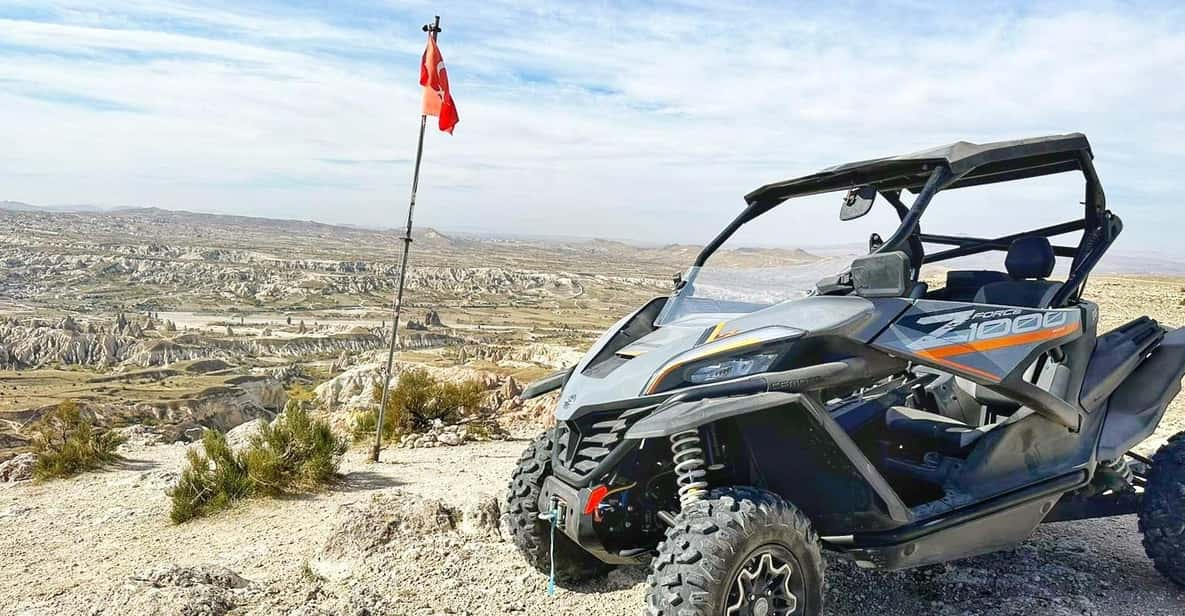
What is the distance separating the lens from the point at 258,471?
311 inches

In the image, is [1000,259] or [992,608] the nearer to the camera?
[992,608]

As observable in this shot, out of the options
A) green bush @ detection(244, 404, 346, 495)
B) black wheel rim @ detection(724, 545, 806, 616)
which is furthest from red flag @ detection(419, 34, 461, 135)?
black wheel rim @ detection(724, 545, 806, 616)

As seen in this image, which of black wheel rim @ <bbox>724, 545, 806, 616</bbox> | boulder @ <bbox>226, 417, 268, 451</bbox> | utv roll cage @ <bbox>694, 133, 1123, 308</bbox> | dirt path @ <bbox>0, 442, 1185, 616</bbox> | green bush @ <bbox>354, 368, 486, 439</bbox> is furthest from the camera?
boulder @ <bbox>226, 417, 268, 451</bbox>

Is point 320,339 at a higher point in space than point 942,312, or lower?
lower

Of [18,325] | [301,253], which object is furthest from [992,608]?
[301,253]

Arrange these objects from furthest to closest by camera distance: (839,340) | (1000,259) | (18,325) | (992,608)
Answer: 1. (18,325)
2. (1000,259)
3. (992,608)
4. (839,340)

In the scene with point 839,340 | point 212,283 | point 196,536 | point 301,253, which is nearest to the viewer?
point 839,340

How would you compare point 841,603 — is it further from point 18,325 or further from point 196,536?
point 18,325

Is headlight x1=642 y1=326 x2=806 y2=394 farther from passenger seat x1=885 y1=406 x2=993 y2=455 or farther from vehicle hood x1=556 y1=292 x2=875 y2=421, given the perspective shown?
passenger seat x1=885 y1=406 x2=993 y2=455

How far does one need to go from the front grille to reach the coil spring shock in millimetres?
222

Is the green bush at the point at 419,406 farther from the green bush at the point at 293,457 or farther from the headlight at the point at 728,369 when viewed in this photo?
the headlight at the point at 728,369

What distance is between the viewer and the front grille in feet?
12.2

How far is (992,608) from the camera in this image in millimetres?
4301

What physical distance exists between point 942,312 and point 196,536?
247 inches
